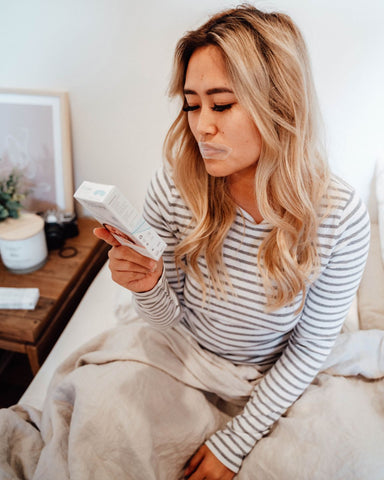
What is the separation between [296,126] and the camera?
585mm

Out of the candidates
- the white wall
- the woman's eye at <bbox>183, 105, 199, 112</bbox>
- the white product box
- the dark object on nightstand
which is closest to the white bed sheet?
the dark object on nightstand

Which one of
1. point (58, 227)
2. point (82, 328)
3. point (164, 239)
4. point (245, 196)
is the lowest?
point (82, 328)

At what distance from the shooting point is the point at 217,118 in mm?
581

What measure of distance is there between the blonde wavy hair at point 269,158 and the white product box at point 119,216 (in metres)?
0.17

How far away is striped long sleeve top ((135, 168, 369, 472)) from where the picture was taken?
665 mm

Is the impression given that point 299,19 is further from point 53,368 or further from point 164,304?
point 53,368

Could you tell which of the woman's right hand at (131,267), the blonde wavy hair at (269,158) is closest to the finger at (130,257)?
the woman's right hand at (131,267)

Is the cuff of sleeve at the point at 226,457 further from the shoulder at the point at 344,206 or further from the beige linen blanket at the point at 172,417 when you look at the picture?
the shoulder at the point at 344,206

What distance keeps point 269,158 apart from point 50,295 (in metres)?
0.79

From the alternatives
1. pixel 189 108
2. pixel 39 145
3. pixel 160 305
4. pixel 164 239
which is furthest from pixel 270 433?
pixel 39 145

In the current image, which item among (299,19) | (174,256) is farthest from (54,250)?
(299,19)

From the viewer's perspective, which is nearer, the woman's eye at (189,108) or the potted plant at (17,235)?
the woman's eye at (189,108)

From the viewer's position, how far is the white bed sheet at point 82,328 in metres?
0.87

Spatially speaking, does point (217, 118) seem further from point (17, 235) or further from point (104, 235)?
point (17, 235)
